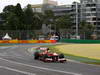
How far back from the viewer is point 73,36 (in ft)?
280

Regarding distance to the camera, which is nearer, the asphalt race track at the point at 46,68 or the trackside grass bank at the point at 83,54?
the asphalt race track at the point at 46,68

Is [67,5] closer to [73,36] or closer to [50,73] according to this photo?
[73,36]

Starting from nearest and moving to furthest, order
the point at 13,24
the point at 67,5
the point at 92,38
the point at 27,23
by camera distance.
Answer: the point at 92,38 < the point at 13,24 < the point at 27,23 < the point at 67,5

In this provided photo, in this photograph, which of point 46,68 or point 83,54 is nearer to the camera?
point 46,68

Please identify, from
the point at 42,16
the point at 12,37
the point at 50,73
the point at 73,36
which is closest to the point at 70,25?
the point at 42,16

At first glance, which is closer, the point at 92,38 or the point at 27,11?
the point at 92,38

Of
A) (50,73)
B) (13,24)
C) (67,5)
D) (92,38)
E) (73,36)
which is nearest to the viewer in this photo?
(50,73)

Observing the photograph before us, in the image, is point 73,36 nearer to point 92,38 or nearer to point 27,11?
point 92,38

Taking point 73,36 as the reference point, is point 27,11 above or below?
above

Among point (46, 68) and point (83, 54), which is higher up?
point (46, 68)

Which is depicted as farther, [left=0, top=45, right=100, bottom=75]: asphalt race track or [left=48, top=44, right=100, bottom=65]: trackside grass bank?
[left=48, top=44, right=100, bottom=65]: trackside grass bank

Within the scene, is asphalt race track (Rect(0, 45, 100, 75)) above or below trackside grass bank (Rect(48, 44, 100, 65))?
above

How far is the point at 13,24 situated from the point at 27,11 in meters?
18.1

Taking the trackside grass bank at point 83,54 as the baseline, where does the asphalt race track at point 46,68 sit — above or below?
above
